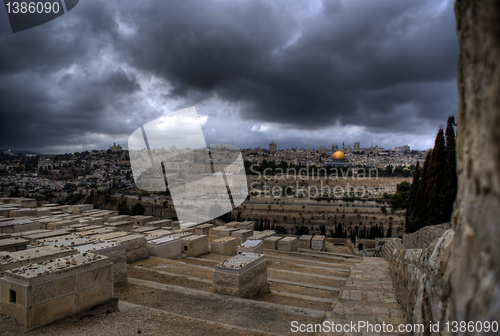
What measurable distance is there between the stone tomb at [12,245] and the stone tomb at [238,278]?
3.79 metres

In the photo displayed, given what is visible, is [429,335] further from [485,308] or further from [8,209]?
[8,209]

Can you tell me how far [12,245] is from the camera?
19.1ft

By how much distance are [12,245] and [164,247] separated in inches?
140

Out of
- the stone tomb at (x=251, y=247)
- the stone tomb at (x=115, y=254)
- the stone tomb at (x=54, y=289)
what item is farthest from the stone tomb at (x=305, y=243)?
the stone tomb at (x=54, y=289)

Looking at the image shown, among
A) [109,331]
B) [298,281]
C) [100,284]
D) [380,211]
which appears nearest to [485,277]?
[109,331]

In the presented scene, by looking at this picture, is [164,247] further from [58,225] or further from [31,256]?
[31,256]

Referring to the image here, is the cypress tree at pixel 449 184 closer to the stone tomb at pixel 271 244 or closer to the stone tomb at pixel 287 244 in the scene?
the stone tomb at pixel 287 244

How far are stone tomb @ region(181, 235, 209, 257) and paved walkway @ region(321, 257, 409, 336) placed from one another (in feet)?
15.0

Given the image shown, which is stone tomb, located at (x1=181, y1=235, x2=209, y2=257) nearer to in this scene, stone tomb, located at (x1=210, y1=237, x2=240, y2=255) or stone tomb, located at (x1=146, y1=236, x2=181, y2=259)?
stone tomb, located at (x1=146, y1=236, x2=181, y2=259)

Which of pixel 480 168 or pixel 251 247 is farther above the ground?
pixel 480 168

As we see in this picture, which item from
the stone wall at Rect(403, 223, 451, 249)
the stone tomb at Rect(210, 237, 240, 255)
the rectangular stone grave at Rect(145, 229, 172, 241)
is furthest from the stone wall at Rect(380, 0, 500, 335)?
the stone tomb at Rect(210, 237, 240, 255)

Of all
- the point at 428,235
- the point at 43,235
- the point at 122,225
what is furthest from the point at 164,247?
the point at 428,235

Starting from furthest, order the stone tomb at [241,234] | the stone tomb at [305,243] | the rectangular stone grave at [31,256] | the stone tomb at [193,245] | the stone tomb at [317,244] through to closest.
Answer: the stone tomb at [305,243], the stone tomb at [317,244], the stone tomb at [241,234], the stone tomb at [193,245], the rectangular stone grave at [31,256]

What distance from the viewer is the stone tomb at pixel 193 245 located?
30.9 ft
